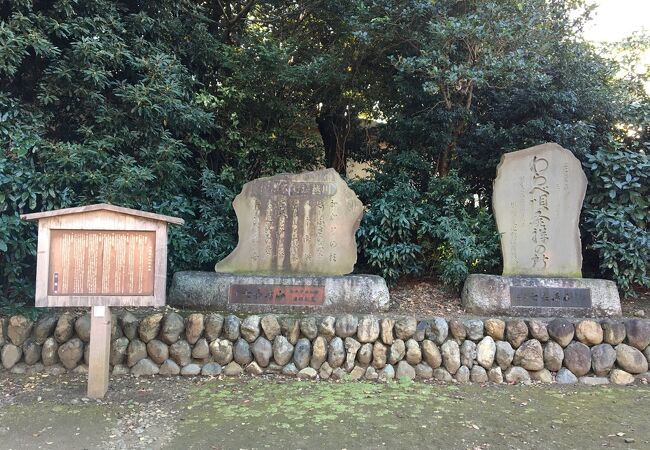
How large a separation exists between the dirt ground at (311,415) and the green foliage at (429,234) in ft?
6.36

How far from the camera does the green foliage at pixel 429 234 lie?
20.5 ft

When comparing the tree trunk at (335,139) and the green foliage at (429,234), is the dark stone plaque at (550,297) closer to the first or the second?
the green foliage at (429,234)

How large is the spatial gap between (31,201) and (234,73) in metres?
3.85

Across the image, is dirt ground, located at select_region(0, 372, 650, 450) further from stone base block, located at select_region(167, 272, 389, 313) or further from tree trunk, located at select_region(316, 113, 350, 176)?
tree trunk, located at select_region(316, 113, 350, 176)

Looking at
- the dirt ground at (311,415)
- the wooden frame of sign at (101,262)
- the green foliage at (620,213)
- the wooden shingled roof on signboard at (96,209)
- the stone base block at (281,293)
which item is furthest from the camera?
the green foliage at (620,213)

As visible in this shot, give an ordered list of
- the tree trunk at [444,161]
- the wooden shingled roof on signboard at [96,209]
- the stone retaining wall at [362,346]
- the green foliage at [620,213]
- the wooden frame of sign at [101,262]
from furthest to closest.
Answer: the tree trunk at [444,161] → the green foliage at [620,213] → the stone retaining wall at [362,346] → the wooden frame of sign at [101,262] → the wooden shingled roof on signboard at [96,209]

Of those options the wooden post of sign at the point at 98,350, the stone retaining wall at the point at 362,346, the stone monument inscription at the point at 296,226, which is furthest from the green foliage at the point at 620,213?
the wooden post of sign at the point at 98,350

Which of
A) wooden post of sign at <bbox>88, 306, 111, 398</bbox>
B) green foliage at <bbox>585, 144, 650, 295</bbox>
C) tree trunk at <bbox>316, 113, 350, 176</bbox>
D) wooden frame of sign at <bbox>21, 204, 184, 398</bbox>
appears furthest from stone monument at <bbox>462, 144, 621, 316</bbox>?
tree trunk at <bbox>316, 113, 350, 176</bbox>

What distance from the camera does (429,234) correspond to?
6.78 metres

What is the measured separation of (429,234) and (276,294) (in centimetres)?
258

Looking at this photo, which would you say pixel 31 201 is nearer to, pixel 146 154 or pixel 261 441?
pixel 146 154

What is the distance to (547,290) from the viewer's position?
5.61 metres

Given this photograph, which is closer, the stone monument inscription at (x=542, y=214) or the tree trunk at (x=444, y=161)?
the stone monument inscription at (x=542, y=214)

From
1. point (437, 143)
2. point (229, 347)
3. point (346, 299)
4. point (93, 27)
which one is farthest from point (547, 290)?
point (93, 27)
